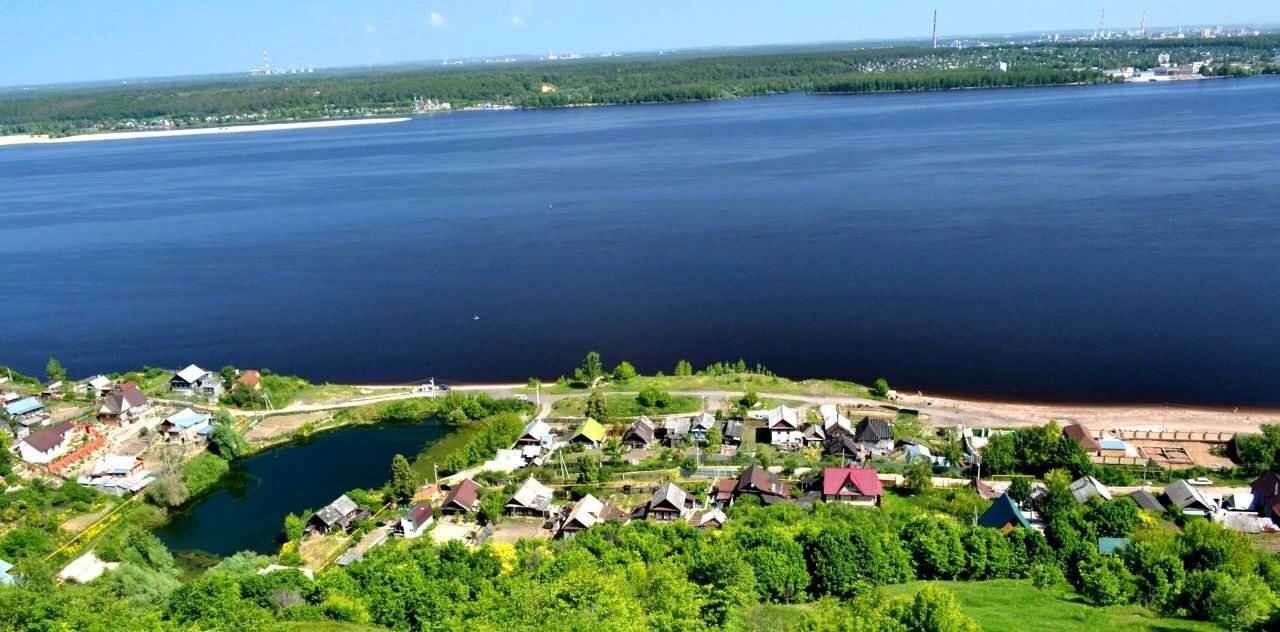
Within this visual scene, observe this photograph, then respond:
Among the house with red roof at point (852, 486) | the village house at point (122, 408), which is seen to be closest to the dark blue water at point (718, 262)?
the village house at point (122, 408)

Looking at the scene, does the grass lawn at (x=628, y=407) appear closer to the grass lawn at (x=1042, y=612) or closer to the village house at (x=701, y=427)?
the village house at (x=701, y=427)

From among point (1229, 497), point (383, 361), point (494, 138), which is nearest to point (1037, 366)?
point (1229, 497)

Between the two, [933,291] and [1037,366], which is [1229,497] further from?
[933,291]

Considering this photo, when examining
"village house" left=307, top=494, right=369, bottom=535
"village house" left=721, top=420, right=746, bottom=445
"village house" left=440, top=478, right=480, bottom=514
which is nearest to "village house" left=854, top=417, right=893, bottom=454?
"village house" left=721, top=420, right=746, bottom=445

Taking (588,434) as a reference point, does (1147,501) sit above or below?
below

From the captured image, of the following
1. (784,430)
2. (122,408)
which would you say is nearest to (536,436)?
(784,430)

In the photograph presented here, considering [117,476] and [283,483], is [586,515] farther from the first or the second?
[117,476]
